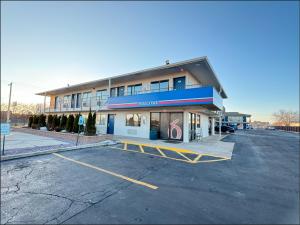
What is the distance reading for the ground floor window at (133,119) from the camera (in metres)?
17.8

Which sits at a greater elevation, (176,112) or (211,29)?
(211,29)

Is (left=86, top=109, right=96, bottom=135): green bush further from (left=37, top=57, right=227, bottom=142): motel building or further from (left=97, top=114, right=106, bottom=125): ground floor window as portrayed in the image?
(left=97, top=114, right=106, bottom=125): ground floor window

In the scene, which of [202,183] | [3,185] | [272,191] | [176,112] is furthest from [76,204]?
[176,112]

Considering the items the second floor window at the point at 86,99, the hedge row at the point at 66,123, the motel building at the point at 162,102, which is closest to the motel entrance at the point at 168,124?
the motel building at the point at 162,102

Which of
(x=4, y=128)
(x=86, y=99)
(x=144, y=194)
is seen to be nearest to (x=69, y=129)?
(x=86, y=99)

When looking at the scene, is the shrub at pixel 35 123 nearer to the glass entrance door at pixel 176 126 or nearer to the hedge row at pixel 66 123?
the hedge row at pixel 66 123

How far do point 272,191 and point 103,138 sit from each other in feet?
40.6

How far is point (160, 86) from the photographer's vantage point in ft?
55.3

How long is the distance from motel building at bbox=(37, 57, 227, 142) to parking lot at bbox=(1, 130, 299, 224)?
729 centimetres

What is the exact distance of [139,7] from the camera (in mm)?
12000

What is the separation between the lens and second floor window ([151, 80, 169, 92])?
16.5m

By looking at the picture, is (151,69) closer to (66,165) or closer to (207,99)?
(207,99)

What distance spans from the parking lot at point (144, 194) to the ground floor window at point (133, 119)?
1103cm

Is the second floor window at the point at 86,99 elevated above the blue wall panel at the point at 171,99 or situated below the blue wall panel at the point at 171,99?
above
